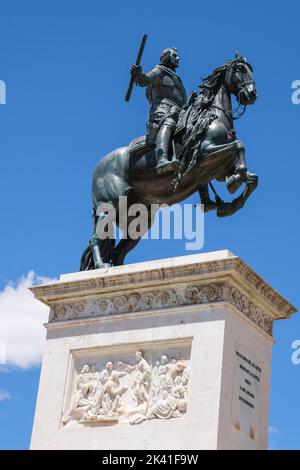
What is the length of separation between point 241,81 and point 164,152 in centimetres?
156

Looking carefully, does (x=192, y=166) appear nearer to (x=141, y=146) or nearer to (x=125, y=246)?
(x=141, y=146)

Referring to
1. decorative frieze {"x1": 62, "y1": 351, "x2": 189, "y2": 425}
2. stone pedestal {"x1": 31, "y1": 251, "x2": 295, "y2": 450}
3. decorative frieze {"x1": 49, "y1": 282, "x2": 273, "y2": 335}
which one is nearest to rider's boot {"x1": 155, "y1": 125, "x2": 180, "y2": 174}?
stone pedestal {"x1": 31, "y1": 251, "x2": 295, "y2": 450}

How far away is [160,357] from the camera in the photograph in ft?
43.5

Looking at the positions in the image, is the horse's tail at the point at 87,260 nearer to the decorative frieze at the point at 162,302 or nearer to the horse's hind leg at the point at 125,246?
the horse's hind leg at the point at 125,246

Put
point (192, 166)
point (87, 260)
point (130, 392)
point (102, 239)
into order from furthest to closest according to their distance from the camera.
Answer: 1. point (87, 260)
2. point (102, 239)
3. point (192, 166)
4. point (130, 392)

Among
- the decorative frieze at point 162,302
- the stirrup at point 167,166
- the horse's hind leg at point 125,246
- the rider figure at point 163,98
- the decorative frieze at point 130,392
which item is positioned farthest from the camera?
the horse's hind leg at point 125,246

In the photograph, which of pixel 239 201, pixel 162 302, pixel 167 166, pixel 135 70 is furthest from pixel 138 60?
pixel 162 302

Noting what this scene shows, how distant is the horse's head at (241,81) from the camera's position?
583 inches

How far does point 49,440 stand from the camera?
13680mm

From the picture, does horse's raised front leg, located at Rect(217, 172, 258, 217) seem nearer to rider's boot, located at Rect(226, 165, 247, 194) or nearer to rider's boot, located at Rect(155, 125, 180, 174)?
rider's boot, located at Rect(226, 165, 247, 194)

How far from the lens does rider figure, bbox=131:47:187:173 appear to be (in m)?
14.6

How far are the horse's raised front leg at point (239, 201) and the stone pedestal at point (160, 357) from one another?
1.44m

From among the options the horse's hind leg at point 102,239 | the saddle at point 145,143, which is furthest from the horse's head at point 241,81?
the horse's hind leg at point 102,239

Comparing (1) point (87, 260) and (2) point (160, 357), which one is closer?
(2) point (160, 357)
